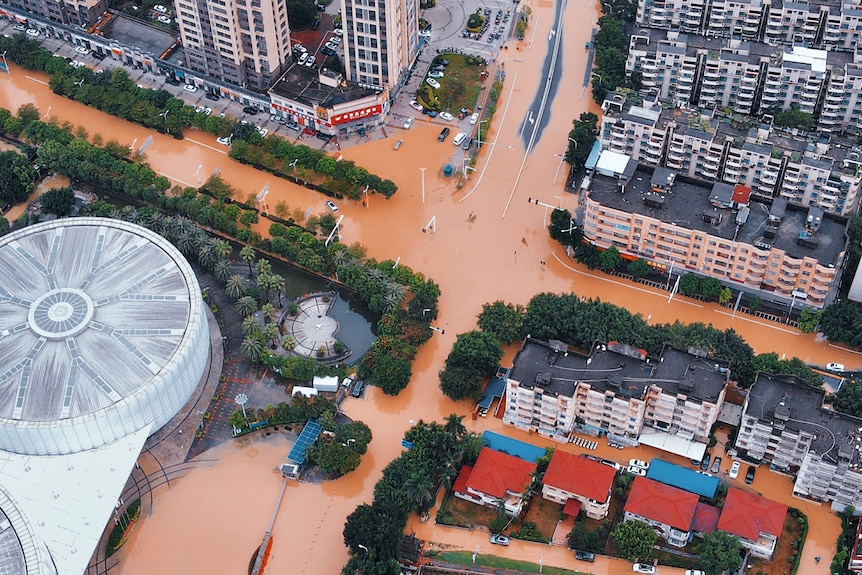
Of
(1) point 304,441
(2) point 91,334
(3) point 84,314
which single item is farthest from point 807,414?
(3) point 84,314

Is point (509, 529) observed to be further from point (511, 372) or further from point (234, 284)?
point (234, 284)

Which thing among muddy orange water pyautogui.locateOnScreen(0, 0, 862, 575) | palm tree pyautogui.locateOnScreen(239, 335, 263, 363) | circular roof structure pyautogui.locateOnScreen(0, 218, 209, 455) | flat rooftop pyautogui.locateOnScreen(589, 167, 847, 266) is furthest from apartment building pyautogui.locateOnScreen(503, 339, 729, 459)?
circular roof structure pyautogui.locateOnScreen(0, 218, 209, 455)

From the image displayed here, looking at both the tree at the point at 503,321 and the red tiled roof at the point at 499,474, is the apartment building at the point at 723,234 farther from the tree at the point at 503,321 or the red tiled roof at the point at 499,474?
the red tiled roof at the point at 499,474

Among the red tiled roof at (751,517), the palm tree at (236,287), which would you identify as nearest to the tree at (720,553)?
the red tiled roof at (751,517)

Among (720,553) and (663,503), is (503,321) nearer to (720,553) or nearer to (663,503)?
(663,503)

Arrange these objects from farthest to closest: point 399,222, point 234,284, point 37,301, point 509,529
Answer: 1. point 399,222
2. point 234,284
3. point 37,301
4. point 509,529

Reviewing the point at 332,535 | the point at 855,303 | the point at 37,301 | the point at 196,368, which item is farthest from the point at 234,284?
the point at 855,303
